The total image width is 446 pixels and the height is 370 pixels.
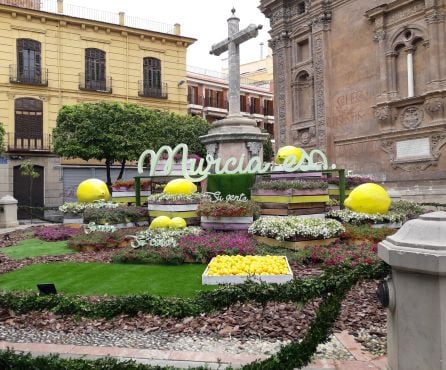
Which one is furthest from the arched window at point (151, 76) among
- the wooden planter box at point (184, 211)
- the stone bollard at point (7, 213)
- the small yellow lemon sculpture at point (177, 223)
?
the small yellow lemon sculpture at point (177, 223)

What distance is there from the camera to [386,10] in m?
25.2

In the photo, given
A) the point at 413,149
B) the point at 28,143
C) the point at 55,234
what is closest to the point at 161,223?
the point at 55,234

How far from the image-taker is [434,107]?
2273 cm

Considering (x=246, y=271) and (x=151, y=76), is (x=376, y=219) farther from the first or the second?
(x=151, y=76)

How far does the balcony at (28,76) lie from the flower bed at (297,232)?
3046cm

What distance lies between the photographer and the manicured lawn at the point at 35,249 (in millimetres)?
12422

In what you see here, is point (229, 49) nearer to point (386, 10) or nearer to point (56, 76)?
point (386, 10)

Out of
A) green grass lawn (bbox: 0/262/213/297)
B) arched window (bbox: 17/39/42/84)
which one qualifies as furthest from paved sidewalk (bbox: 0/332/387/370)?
arched window (bbox: 17/39/42/84)

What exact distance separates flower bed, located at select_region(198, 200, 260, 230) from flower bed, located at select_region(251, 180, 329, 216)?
0.60 m

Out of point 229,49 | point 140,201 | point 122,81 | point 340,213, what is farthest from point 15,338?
point 122,81

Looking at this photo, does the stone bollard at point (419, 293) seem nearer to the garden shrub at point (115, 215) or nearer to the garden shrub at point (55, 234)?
the garden shrub at point (115, 215)

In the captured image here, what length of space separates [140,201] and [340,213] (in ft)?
28.1

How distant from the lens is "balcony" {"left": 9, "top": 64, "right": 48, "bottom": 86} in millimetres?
34312

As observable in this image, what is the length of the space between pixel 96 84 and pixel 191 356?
37119 mm
